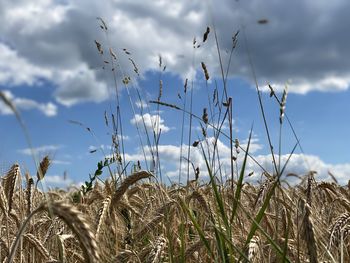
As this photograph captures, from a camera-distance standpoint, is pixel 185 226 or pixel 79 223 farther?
pixel 185 226

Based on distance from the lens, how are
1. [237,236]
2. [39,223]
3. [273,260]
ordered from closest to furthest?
[273,260], [237,236], [39,223]

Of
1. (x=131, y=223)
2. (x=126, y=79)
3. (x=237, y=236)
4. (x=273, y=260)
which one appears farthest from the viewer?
(x=126, y=79)

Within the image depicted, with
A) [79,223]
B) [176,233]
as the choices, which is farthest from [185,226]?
[79,223]

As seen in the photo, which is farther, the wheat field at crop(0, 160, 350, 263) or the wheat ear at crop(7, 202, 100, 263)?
the wheat field at crop(0, 160, 350, 263)

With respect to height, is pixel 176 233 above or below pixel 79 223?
above

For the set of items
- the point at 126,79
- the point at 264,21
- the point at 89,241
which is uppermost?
the point at 126,79

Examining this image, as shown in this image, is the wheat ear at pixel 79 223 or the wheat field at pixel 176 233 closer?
the wheat ear at pixel 79 223

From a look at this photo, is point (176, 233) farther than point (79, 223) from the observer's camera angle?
Yes

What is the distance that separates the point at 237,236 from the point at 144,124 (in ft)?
6.96

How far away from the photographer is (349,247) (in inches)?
131

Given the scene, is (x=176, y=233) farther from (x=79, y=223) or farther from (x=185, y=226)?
(x=79, y=223)

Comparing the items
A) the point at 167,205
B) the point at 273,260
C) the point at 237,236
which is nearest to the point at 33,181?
the point at 167,205

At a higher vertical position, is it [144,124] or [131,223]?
[144,124]

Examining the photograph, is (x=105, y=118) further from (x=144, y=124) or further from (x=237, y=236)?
(x=237, y=236)
